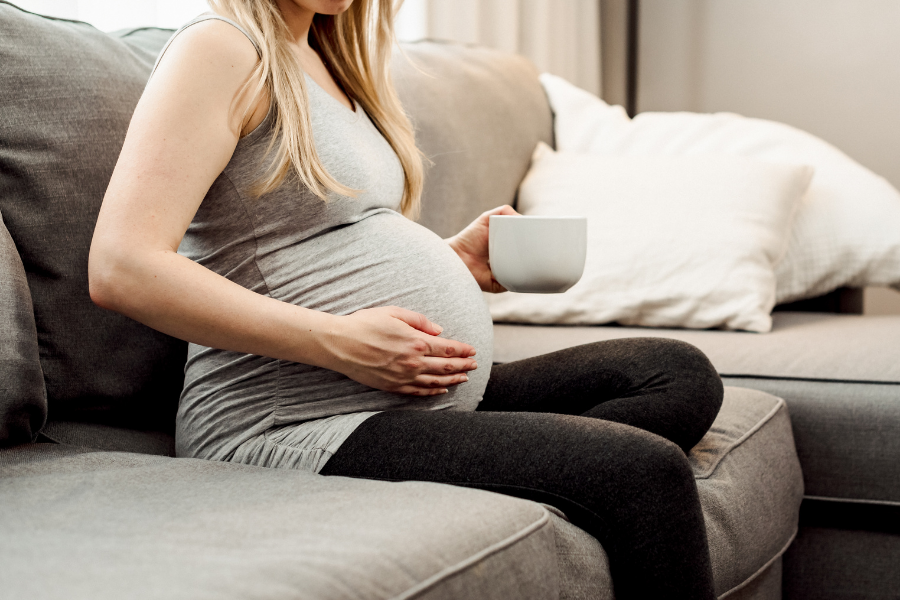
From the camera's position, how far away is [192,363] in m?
0.88

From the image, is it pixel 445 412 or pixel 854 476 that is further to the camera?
pixel 854 476

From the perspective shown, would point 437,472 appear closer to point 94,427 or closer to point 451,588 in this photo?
point 451,588

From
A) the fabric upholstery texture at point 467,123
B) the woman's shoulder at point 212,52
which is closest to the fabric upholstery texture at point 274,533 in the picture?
the woman's shoulder at point 212,52

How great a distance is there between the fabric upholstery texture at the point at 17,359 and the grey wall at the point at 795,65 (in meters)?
2.35

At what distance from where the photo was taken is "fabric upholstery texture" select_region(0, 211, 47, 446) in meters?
0.75

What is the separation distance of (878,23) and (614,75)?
0.83 m

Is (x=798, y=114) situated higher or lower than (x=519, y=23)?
lower

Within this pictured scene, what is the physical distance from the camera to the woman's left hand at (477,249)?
107 centimetres

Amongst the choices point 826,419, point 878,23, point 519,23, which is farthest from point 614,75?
point 826,419

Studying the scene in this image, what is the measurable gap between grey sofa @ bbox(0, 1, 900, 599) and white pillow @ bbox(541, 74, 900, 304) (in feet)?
0.38

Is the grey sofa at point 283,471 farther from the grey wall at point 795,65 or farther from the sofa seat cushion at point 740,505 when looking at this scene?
the grey wall at point 795,65

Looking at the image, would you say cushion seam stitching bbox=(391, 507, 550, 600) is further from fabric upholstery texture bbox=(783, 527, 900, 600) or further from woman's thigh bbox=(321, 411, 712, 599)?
fabric upholstery texture bbox=(783, 527, 900, 600)

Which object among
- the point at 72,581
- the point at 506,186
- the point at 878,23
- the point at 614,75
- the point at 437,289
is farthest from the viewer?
the point at 614,75

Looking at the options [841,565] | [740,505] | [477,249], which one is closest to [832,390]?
[841,565]
